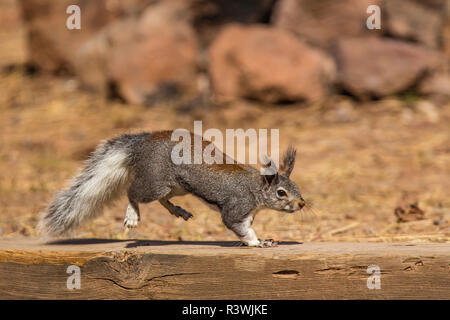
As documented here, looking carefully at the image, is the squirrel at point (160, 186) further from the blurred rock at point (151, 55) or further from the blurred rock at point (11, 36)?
the blurred rock at point (11, 36)

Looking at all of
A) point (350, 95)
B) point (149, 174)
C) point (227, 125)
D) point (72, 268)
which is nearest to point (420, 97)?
point (350, 95)

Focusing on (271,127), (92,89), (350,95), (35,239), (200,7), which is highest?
(200,7)

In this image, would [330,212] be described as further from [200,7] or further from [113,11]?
[113,11]

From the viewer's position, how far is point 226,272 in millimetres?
3205

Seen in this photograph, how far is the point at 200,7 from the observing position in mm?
8992

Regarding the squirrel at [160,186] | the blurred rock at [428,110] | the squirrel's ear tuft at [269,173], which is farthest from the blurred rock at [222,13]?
the squirrel's ear tuft at [269,173]

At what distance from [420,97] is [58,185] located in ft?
14.4

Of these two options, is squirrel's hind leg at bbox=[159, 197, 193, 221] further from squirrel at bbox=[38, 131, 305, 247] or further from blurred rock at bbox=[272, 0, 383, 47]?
blurred rock at bbox=[272, 0, 383, 47]

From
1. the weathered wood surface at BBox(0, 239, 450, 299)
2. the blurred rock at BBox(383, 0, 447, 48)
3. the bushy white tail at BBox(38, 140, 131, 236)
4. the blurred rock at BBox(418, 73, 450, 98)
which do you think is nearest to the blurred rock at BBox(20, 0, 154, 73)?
the blurred rock at BBox(383, 0, 447, 48)

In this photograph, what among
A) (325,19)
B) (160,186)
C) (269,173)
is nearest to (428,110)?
(325,19)

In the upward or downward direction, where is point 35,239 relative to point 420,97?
downward

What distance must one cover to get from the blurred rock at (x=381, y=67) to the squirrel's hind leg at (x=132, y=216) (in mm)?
4960

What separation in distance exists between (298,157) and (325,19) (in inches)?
99.9

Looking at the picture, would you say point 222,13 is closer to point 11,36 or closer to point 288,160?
point 11,36
